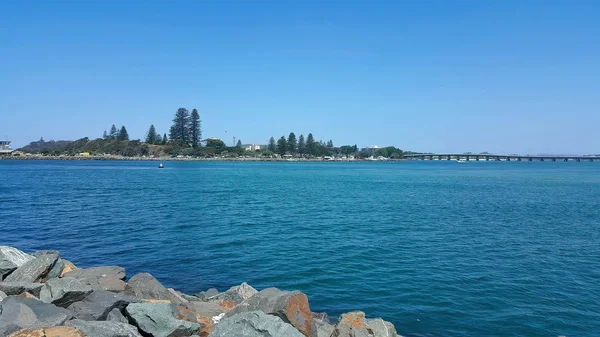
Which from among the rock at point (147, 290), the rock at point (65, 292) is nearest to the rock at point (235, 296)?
the rock at point (147, 290)

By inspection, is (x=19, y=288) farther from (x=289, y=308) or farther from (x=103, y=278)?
(x=289, y=308)

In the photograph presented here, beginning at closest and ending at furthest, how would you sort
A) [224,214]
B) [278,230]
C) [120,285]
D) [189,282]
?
[120,285] → [189,282] → [278,230] → [224,214]

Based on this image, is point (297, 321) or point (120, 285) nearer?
point (297, 321)

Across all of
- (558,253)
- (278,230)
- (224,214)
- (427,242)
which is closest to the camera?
(558,253)

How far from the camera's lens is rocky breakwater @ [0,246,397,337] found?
24.6 feet

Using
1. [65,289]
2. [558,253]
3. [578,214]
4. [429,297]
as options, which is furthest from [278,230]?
[578,214]

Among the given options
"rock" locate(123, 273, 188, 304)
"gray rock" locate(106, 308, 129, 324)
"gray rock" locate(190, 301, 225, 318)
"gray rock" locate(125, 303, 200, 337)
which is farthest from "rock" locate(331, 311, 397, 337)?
"gray rock" locate(106, 308, 129, 324)

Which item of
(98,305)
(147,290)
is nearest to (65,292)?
(98,305)

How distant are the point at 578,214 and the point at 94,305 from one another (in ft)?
126

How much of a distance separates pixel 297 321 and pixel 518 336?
7484 mm

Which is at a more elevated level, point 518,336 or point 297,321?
point 297,321

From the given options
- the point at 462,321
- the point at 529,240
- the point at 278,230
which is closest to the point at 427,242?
the point at 529,240

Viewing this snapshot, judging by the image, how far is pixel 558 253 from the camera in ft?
72.0

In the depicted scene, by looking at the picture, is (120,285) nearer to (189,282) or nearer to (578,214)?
(189,282)
